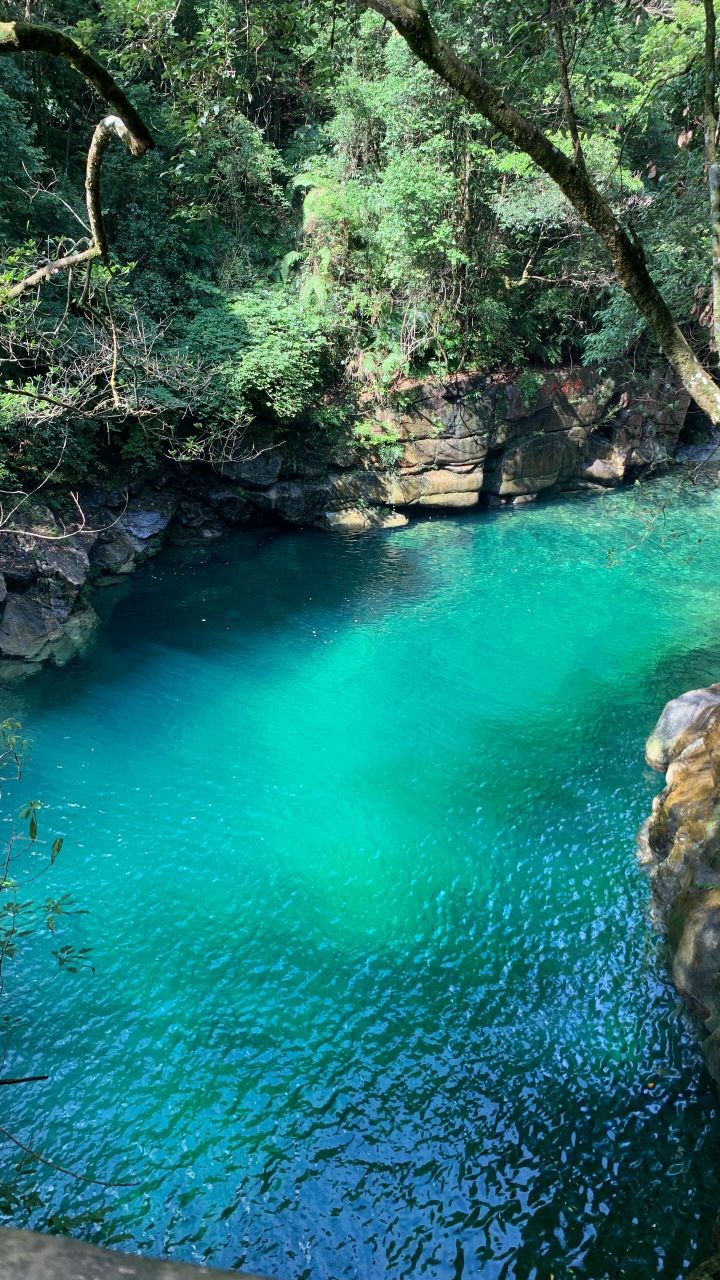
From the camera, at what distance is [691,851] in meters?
6.67

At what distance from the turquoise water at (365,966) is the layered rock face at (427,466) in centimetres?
437

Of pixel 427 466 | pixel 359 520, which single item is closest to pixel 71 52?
pixel 359 520

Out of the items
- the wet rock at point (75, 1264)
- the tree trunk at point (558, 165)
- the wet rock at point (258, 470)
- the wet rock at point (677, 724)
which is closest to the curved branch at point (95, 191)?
the tree trunk at point (558, 165)

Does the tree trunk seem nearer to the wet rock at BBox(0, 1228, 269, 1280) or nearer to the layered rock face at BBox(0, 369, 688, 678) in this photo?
the wet rock at BBox(0, 1228, 269, 1280)

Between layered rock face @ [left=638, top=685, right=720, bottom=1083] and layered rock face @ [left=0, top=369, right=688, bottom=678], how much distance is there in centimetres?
990

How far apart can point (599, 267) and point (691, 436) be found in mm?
7138

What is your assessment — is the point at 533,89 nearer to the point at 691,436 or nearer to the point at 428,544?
the point at 428,544

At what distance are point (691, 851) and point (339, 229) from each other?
54.4ft

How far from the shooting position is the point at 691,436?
2252 cm

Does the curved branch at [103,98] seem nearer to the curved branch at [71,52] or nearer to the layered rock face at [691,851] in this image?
the curved branch at [71,52]

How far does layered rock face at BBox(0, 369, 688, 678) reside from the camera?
53.3ft

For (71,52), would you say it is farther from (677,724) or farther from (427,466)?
(427,466)

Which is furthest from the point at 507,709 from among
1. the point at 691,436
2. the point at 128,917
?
the point at 691,436

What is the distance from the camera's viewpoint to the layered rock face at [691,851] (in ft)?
18.9
